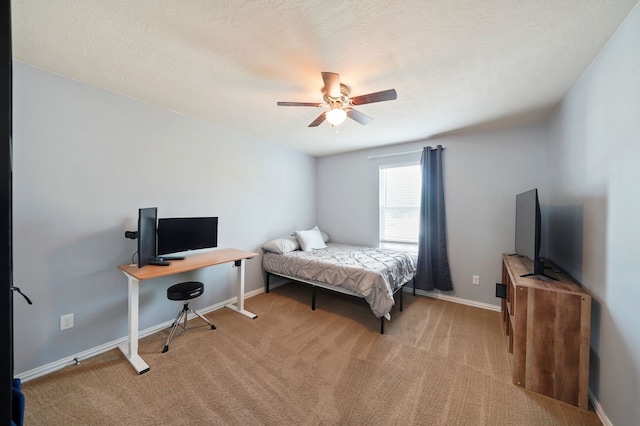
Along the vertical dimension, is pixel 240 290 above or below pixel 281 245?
below

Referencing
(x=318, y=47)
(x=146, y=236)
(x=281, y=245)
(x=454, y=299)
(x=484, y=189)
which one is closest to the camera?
(x=318, y=47)

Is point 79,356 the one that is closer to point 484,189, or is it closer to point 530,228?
point 530,228

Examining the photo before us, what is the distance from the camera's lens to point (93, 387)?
1752 mm

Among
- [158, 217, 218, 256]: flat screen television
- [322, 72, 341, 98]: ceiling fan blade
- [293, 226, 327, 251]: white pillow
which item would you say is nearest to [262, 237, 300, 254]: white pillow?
Result: [293, 226, 327, 251]: white pillow

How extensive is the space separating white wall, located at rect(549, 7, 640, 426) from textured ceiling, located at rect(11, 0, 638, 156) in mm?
256

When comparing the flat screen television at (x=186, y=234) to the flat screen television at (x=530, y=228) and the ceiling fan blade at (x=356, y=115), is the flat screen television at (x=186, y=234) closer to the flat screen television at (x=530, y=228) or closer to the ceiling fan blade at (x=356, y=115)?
the ceiling fan blade at (x=356, y=115)

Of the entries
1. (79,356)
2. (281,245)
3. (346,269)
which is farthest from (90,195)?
(346,269)

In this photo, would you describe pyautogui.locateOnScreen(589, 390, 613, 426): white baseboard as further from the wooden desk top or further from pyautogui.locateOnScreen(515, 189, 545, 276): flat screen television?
the wooden desk top

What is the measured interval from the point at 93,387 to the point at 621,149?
3938 millimetres

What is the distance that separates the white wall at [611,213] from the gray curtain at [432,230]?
143 cm

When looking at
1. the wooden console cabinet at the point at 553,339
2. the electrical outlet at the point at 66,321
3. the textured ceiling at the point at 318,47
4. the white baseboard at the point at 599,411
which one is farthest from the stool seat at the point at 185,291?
the white baseboard at the point at 599,411

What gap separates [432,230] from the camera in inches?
135

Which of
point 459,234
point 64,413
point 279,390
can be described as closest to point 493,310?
point 459,234

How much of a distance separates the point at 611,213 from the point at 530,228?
0.61m
